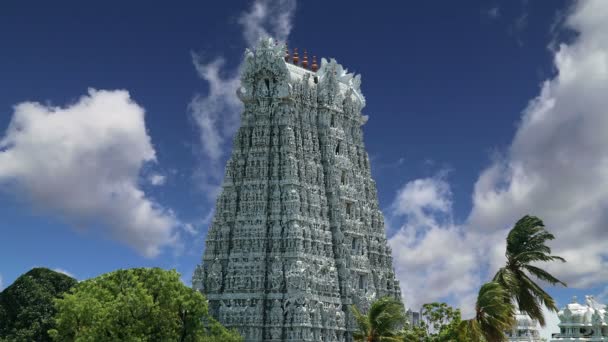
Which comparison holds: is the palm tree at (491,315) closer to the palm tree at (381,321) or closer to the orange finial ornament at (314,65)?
the palm tree at (381,321)

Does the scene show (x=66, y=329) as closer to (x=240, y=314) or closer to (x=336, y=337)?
(x=240, y=314)

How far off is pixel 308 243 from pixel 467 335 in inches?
1579

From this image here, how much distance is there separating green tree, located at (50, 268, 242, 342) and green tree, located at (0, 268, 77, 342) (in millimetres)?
13283

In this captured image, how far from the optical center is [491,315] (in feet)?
162

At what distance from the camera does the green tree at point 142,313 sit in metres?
69.5

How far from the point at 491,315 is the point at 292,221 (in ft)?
148

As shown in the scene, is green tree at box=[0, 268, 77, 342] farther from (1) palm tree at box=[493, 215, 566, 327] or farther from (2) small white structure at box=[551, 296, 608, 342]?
(2) small white structure at box=[551, 296, 608, 342]

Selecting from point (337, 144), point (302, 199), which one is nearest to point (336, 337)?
point (302, 199)

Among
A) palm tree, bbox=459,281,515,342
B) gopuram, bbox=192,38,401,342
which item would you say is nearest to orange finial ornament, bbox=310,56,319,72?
gopuram, bbox=192,38,401,342

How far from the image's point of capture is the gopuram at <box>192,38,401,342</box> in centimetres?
9044

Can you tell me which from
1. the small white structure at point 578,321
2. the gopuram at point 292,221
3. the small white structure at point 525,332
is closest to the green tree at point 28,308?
the gopuram at point 292,221

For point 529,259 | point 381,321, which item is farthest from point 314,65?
point 529,259

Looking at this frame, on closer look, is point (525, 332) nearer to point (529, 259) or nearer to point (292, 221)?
point (292, 221)

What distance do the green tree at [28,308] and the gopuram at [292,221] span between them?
1668 centimetres
